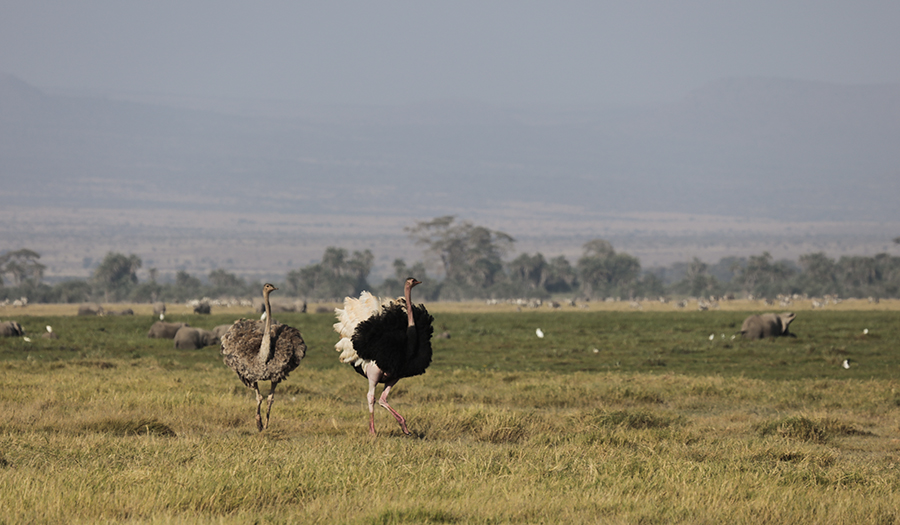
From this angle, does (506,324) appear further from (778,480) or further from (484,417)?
(778,480)

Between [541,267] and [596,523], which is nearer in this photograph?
[596,523]

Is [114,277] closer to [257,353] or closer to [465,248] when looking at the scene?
[465,248]

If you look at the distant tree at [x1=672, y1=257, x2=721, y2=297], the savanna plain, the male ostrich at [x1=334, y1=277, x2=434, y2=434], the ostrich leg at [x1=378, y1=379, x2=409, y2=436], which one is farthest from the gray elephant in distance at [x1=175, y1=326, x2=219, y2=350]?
the distant tree at [x1=672, y1=257, x2=721, y2=297]

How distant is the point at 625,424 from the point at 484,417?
2068mm

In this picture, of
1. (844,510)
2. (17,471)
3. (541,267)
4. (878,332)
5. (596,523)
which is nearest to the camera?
(596,523)

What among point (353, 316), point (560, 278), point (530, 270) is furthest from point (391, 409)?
point (560, 278)

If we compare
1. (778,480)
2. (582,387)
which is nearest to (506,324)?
(582,387)

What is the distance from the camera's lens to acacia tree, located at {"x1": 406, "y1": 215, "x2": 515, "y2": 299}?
123375mm

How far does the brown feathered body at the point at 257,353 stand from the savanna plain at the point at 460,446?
0.76 m

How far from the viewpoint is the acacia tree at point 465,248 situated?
12338cm

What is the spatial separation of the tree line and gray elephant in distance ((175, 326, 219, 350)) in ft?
244

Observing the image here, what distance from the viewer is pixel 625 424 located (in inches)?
547

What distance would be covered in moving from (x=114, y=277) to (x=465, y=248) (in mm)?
44471

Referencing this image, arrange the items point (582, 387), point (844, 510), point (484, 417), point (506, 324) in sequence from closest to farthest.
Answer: point (844, 510) < point (484, 417) < point (582, 387) < point (506, 324)
